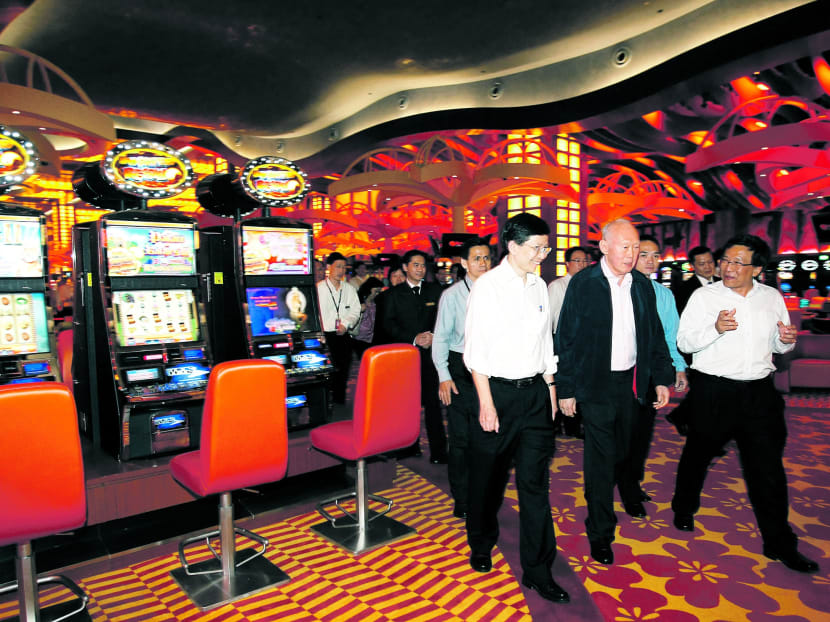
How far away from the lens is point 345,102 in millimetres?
10453

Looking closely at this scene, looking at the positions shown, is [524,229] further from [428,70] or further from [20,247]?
[428,70]

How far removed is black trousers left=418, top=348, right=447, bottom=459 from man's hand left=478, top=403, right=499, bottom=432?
61.9 inches

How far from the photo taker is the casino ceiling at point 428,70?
6152 millimetres

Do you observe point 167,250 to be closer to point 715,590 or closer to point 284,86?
point 715,590

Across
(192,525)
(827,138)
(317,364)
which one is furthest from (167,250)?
(827,138)

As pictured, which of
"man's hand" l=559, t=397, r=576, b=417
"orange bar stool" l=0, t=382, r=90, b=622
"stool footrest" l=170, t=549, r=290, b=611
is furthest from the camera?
"man's hand" l=559, t=397, r=576, b=417

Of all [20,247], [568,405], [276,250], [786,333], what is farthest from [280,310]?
[786,333]

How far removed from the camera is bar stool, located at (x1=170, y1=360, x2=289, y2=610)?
7.84 feet

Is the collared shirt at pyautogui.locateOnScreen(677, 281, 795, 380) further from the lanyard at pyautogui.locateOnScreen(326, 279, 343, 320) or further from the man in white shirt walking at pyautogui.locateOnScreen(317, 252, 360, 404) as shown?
the lanyard at pyautogui.locateOnScreen(326, 279, 343, 320)

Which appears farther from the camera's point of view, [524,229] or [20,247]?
[20,247]

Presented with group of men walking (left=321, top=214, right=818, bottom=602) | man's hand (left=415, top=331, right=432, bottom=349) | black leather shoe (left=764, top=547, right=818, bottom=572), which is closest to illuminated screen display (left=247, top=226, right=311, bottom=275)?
man's hand (left=415, top=331, right=432, bottom=349)

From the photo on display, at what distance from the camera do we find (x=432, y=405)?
4094mm

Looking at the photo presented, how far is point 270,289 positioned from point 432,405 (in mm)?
1369

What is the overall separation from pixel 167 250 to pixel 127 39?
5277 millimetres
